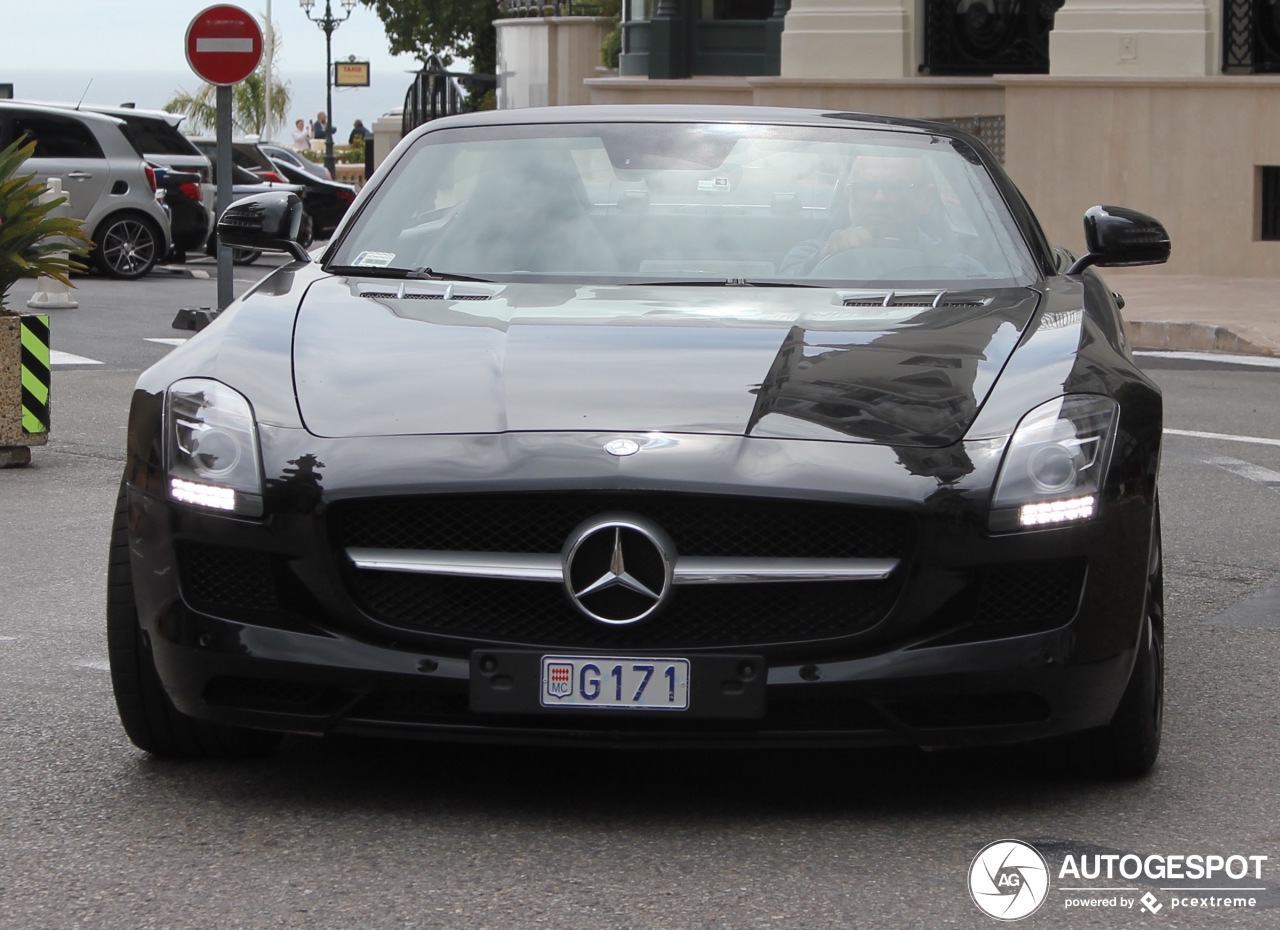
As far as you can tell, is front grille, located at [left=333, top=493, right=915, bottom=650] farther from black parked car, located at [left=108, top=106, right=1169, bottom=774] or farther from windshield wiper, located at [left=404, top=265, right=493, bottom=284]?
windshield wiper, located at [left=404, top=265, right=493, bottom=284]

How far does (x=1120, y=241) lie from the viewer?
18.5 ft

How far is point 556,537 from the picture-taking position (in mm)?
3953

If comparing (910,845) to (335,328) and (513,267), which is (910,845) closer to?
(335,328)

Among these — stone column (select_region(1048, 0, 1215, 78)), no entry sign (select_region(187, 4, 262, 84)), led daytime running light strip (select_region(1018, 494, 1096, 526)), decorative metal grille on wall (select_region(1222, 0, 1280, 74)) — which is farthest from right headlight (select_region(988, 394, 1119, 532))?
decorative metal grille on wall (select_region(1222, 0, 1280, 74))

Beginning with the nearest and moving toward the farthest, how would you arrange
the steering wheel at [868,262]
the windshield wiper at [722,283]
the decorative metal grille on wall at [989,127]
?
the windshield wiper at [722,283], the steering wheel at [868,262], the decorative metal grille on wall at [989,127]

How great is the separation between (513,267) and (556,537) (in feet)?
4.89

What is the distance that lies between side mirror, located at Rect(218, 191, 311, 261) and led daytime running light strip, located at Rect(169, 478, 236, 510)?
1.71m

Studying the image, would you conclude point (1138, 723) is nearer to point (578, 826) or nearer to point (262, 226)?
point (578, 826)

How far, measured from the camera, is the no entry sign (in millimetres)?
15125

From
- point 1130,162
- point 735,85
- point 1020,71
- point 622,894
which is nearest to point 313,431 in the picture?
point 622,894

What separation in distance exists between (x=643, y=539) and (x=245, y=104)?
6372cm

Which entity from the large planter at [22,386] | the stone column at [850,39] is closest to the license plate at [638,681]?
the large planter at [22,386]

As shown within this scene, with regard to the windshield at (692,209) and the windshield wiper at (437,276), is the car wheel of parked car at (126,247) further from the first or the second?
the windshield wiper at (437,276)

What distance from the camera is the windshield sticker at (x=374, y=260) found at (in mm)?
5316
